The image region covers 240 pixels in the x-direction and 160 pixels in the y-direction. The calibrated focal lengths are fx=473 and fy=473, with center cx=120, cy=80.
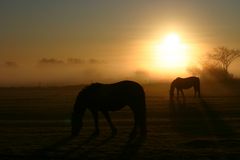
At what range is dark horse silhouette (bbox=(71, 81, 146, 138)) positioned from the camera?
17188 millimetres

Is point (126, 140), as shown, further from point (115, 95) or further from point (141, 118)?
point (115, 95)

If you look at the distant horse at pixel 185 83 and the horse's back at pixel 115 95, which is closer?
the horse's back at pixel 115 95

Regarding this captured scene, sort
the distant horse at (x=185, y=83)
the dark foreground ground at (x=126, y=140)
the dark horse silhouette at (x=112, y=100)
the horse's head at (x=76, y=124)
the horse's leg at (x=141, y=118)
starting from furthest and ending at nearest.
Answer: the distant horse at (x=185, y=83) < the horse's head at (x=76, y=124) < the dark horse silhouette at (x=112, y=100) < the horse's leg at (x=141, y=118) < the dark foreground ground at (x=126, y=140)

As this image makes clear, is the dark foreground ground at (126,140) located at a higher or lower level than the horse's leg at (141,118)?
lower

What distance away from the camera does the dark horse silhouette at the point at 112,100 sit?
17.2 m

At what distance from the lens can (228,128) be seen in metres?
19.2

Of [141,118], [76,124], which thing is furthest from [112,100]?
[76,124]

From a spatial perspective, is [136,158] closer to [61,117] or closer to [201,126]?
[201,126]

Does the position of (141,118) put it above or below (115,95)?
below

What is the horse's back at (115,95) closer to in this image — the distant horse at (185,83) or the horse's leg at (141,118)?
the horse's leg at (141,118)

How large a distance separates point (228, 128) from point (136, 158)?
731cm

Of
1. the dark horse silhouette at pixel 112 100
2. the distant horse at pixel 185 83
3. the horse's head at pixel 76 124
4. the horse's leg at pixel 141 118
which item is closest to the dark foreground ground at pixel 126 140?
the horse's head at pixel 76 124

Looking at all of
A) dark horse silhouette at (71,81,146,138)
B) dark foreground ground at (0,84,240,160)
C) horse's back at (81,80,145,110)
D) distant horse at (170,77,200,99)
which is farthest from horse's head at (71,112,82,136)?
distant horse at (170,77,200,99)

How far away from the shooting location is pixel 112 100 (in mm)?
17641
